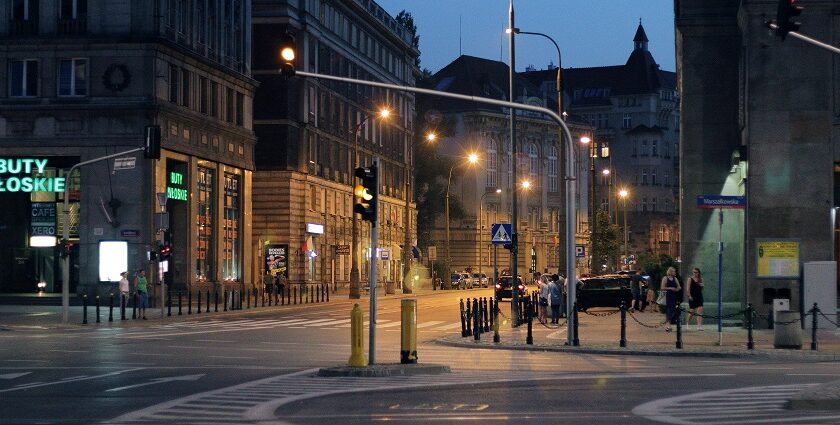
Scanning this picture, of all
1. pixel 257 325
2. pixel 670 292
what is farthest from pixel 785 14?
pixel 257 325

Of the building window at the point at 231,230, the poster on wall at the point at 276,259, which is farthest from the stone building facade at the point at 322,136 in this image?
the building window at the point at 231,230

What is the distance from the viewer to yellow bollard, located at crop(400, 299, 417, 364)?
23.4 m

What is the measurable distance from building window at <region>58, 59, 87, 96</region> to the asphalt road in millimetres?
28629

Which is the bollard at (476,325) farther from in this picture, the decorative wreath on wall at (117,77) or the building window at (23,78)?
the building window at (23,78)

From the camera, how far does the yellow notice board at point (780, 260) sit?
36812mm

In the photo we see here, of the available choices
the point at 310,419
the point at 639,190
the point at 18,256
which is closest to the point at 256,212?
the point at 18,256

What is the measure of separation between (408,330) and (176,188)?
141 feet

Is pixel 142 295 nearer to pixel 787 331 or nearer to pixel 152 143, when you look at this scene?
pixel 152 143

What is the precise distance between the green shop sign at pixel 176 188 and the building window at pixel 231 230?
657cm

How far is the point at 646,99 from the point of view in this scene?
189 meters

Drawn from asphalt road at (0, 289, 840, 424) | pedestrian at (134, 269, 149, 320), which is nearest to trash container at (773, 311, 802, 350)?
asphalt road at (0, 289, 840, 424)

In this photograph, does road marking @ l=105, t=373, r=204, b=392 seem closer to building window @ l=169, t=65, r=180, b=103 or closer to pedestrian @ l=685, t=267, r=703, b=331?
pedestrian @ l=685, t=267, r=703, b=331

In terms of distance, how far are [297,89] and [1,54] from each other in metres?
25.3

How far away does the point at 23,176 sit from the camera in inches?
2448
